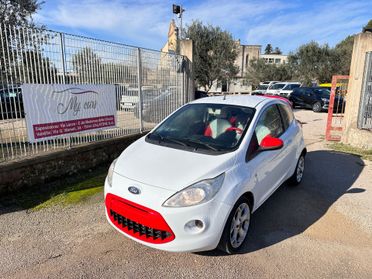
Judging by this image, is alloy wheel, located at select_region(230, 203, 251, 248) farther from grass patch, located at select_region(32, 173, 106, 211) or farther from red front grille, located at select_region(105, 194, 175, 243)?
grass patch, located at select_region(32, 173, 106, 211)

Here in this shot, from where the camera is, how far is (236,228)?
9.53 feet

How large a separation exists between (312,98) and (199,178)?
1777cm

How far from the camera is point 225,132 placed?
11.2ft

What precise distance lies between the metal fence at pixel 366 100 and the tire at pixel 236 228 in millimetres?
→ 6515

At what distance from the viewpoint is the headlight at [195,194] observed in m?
2.50

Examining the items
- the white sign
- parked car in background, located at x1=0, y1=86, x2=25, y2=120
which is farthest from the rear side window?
parked car in background, located at x1=0, y1=86, x2=25, y2=120

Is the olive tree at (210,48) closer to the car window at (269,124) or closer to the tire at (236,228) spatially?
the car window at (269,124)

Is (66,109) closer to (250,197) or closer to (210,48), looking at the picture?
(250,197)

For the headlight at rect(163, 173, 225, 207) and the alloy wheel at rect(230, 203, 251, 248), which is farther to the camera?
the alloy wheel at rect(230, 203, 251, 248)

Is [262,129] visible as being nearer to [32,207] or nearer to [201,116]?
[201,116]

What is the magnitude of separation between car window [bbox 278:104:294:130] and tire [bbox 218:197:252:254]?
184 centimetres

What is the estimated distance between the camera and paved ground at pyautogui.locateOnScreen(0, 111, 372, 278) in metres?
2.68

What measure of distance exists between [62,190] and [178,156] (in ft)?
8.69

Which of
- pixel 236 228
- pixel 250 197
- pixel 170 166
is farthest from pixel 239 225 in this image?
pixel 170 166
